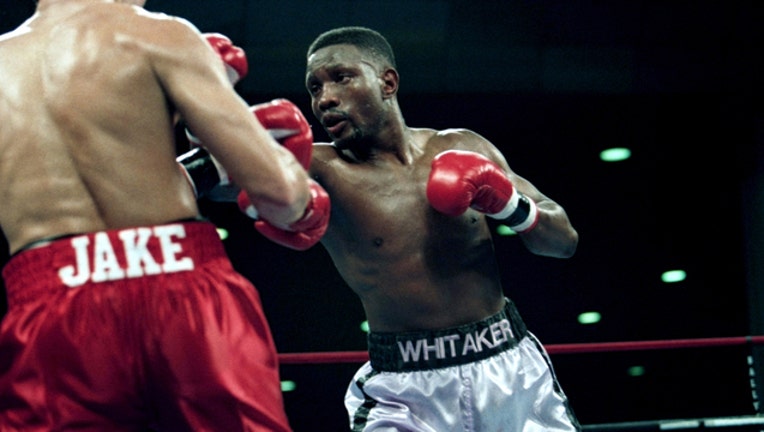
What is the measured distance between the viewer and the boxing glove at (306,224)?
1.47 m

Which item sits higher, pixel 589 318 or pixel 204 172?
pixel 589 318

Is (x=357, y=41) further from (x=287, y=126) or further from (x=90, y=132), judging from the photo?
(x=90, y=132)

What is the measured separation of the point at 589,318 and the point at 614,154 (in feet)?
3.07

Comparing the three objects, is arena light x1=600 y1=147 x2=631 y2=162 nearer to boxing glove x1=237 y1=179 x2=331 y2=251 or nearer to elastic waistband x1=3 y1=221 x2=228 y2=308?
boxing glove x1=237 y1=179 x2=331 y2=251

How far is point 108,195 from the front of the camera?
1.25 meters

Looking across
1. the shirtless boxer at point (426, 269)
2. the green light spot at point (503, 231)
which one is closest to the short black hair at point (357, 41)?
the shirtless boxer at point (426, 269)

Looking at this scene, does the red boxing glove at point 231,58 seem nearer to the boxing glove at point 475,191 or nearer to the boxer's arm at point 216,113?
the boxer's arm at point 216,113

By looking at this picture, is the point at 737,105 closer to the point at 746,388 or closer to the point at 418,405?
the point at 746,388

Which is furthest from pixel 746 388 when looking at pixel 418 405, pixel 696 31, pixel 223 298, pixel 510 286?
pixel 223 298

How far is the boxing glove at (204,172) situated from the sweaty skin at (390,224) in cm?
46

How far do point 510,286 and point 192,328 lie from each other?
3.95 metres

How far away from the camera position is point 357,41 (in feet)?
7.22

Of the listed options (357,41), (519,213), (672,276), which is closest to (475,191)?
(519,213)

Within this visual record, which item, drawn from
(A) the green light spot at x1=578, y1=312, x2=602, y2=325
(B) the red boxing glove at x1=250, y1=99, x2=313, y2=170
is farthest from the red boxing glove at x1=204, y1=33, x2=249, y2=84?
(A) the green light spot at x1=578, y1=312, x2=602, y2=325
